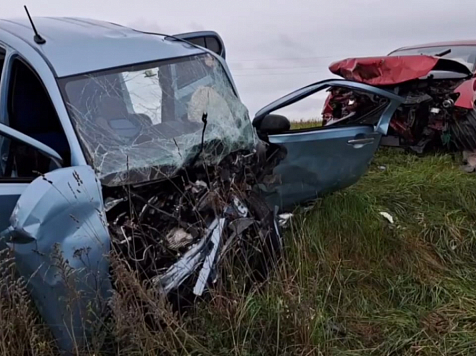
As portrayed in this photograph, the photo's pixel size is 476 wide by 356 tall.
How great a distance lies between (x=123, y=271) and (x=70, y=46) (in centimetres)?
187

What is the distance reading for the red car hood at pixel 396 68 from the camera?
5973 millimetres

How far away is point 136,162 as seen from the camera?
3.51 meters

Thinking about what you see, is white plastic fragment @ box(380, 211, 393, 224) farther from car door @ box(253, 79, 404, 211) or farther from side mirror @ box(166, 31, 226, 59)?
side mirror @ box(166, 31, 226, 59)

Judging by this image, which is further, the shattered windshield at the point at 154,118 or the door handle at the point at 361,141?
the door handle at the point at 361,141

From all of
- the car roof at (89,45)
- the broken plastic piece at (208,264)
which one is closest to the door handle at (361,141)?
the car roof at (89,45)

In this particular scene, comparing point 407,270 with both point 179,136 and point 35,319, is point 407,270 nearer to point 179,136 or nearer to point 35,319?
point 179,136

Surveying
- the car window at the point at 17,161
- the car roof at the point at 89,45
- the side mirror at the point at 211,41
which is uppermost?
the car roof at the point at 89,45

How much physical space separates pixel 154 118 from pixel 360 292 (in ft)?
5.73

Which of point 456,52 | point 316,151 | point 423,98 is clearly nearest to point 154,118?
point 316,151

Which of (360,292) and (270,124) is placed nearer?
(360,292)

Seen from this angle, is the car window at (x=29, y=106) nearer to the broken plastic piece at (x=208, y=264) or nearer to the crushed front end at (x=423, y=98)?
Answer: the broken plastic piece at (x=208, y=264)

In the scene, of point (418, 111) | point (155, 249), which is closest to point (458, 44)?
point (418, 111)

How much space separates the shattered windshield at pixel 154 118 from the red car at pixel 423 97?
200 centimetres

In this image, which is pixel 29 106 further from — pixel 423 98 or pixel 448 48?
pixel 448 48
